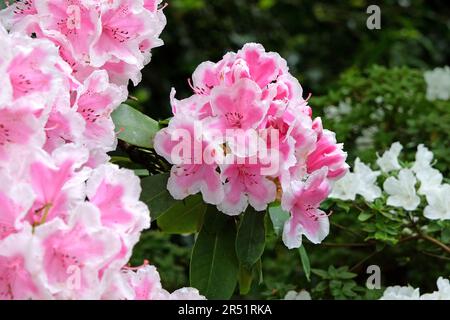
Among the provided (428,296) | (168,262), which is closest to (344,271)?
(428,296)

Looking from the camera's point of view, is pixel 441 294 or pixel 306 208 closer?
pixel 306 208

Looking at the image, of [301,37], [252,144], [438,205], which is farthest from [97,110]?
[301,37]

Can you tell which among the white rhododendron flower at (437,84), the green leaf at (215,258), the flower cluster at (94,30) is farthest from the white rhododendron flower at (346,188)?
the white rhododendron flower at (437,84)

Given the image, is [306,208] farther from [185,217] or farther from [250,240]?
[185,217]

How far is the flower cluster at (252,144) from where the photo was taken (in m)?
1.24

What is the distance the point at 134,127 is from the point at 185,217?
21 centimetres

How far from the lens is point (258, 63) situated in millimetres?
1292

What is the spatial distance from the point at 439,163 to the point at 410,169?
0.26 meters

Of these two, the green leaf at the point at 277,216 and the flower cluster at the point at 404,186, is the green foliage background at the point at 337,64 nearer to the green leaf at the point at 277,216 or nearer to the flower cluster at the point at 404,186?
the flower cluster at the point at 404,186

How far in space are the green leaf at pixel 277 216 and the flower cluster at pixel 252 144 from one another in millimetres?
47

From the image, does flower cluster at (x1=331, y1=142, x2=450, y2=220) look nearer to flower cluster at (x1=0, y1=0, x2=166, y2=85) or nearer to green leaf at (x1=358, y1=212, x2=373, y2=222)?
green leaf at (x1=358, y1=212, x2=373, y2=222)

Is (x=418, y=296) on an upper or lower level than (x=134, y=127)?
lower

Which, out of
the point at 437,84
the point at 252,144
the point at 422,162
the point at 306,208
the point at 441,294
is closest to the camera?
the point at 252,144

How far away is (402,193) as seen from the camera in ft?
5.53
